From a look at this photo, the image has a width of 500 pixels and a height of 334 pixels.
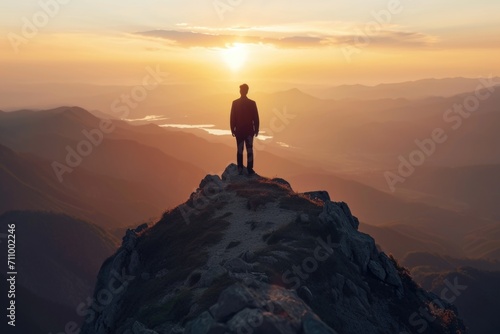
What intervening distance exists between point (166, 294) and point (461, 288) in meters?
101

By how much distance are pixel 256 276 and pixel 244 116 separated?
41.4ft

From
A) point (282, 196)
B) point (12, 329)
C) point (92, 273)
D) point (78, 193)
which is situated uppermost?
point (78, 193)

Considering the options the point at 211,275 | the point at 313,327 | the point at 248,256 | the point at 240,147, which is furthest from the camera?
the point at 240,147

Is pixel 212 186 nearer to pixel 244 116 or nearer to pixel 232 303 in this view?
pixel 244 116

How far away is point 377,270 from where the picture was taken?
2253cm

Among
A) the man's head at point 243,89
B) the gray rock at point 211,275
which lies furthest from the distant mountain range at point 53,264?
the gray rock at point 211,275

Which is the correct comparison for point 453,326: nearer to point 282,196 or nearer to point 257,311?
point 282,196

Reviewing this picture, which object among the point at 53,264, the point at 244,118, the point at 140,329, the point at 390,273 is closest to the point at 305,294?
the point at 140,329

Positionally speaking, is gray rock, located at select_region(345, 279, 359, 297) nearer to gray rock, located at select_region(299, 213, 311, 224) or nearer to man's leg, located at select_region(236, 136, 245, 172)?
gray rock, located at select_region(299, 213, 311, 224)

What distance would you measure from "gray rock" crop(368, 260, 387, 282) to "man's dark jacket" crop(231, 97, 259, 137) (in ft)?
33.1

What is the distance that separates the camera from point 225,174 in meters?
31.6

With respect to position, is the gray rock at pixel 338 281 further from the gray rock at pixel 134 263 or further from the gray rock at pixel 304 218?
the gray rock at pixel 134 263

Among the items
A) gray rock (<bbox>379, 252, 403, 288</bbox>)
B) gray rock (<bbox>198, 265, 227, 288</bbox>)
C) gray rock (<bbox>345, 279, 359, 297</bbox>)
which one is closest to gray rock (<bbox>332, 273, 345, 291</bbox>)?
gray rock (<bbox>345, 279, 359, 297</bbox>)

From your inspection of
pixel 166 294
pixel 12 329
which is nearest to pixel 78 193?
pixel 12 329
